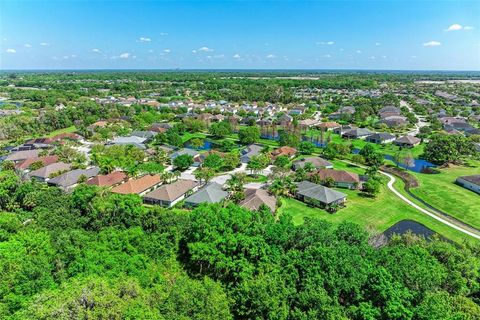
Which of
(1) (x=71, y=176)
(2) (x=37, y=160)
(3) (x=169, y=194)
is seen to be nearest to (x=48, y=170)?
(1) (x=71, y=176)

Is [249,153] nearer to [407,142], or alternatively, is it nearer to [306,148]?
[306,148]

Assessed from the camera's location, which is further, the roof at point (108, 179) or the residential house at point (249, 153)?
the residential house at point (249, 153)

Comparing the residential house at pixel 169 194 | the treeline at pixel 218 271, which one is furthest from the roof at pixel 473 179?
the residential house at pixel 169 194

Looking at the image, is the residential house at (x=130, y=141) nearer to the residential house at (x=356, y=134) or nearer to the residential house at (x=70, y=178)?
the residential house at (x=70, y=178)

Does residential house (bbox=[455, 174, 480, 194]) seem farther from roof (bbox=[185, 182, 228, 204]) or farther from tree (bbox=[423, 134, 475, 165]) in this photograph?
roof (bbox=[185, 182, 228, 204])

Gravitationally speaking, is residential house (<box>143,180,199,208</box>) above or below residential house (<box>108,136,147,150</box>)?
below

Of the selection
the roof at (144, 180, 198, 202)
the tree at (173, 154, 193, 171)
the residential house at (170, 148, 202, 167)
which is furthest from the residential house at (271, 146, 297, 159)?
the roof at (144, 180, 198, 202)

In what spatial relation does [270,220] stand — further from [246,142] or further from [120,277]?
[246,142]
